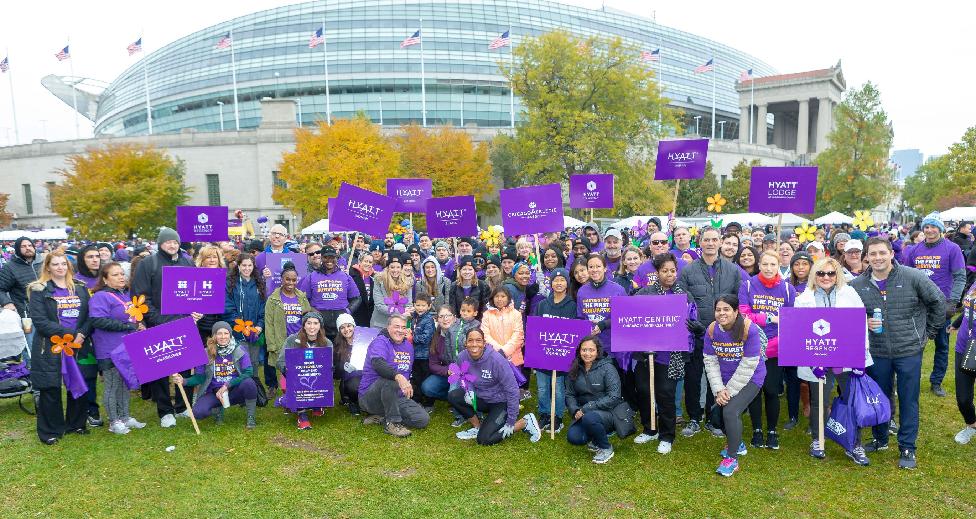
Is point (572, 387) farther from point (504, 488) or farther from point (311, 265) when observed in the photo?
point (311, 265)

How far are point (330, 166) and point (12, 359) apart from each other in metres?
28.6

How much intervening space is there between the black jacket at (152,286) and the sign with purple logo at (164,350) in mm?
600

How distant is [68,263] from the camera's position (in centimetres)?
677

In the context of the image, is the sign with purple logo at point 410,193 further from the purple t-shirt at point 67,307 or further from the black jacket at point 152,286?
the purple t-shirt at point 67,307

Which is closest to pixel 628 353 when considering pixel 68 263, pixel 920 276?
pixel 920 276

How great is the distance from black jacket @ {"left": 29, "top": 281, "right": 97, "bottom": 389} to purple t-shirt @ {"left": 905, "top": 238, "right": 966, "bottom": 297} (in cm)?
1164

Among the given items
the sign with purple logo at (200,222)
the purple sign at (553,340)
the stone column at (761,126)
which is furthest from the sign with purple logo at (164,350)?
the stone column at (761,126)

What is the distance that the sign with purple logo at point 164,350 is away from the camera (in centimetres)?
657

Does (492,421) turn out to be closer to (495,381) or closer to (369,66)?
(495,381)

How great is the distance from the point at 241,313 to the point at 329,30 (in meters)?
65.0

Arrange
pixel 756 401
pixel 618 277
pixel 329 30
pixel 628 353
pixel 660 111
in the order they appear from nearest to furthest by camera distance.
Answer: pixel 756 401
pixel 628 353
pixel 618 277
pixel 660 111
pixel 329 30

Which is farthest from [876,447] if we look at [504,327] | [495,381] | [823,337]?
[504,327]

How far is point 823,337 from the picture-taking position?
5.46 meters

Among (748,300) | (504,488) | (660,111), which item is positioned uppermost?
(660,111)
